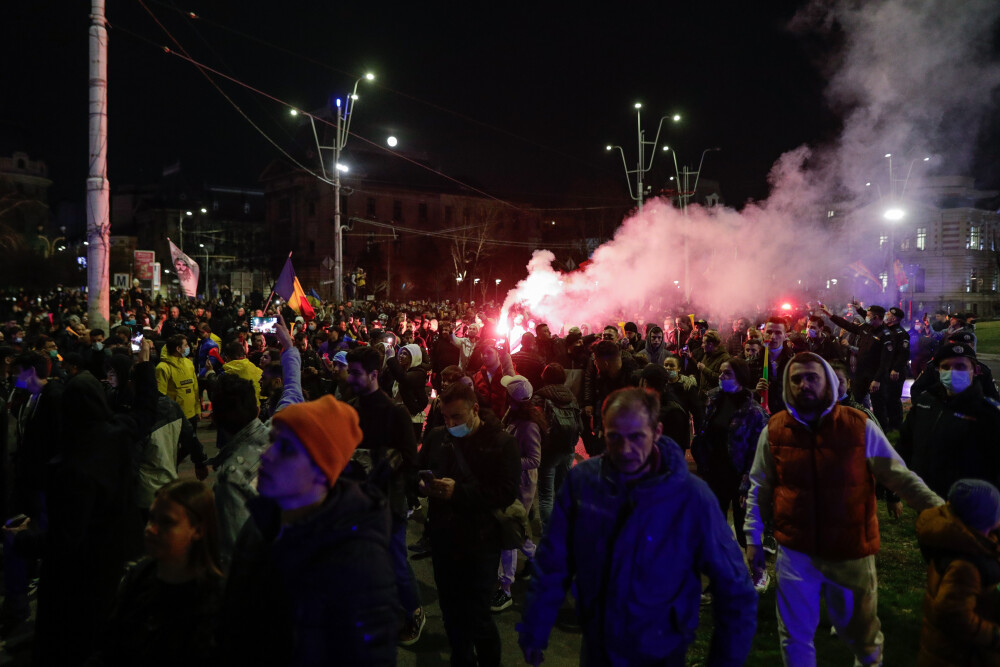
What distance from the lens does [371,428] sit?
487cm

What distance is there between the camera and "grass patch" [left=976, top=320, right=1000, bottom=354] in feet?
102

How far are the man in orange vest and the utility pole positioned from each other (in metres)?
13.8

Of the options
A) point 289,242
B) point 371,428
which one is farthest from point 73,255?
point 371,428

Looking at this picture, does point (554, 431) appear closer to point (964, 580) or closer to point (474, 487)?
point (474, 487)

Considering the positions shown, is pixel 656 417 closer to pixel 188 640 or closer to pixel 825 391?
pixel 825 391

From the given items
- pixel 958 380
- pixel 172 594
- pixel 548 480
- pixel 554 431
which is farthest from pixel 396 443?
pixel 958 380

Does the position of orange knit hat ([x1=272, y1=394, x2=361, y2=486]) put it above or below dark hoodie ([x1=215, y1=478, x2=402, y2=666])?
above

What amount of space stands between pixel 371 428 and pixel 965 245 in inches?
2948

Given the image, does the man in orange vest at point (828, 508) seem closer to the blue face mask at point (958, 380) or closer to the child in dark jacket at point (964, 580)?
the child in dark jacket at point (964, 580)

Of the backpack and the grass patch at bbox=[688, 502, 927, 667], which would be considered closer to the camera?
the grass patch at bbox=[688, 502, 927, 667]

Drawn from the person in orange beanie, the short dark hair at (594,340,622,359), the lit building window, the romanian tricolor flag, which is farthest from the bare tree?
the person in orange beanie

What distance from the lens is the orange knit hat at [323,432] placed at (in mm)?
2387

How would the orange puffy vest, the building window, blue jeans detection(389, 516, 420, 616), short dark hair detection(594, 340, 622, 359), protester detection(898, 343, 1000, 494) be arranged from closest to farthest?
the orange puffy vest, blue jeans detection(389, 516, 420, 616), protester detection(898, 343, 1000, 494), short dark hair detection(594, 340, 622, 359), the building window

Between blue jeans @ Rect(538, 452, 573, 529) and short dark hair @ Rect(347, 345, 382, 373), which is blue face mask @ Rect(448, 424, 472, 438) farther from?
blue jeans @ Rect(538, 452, 573, 529)
